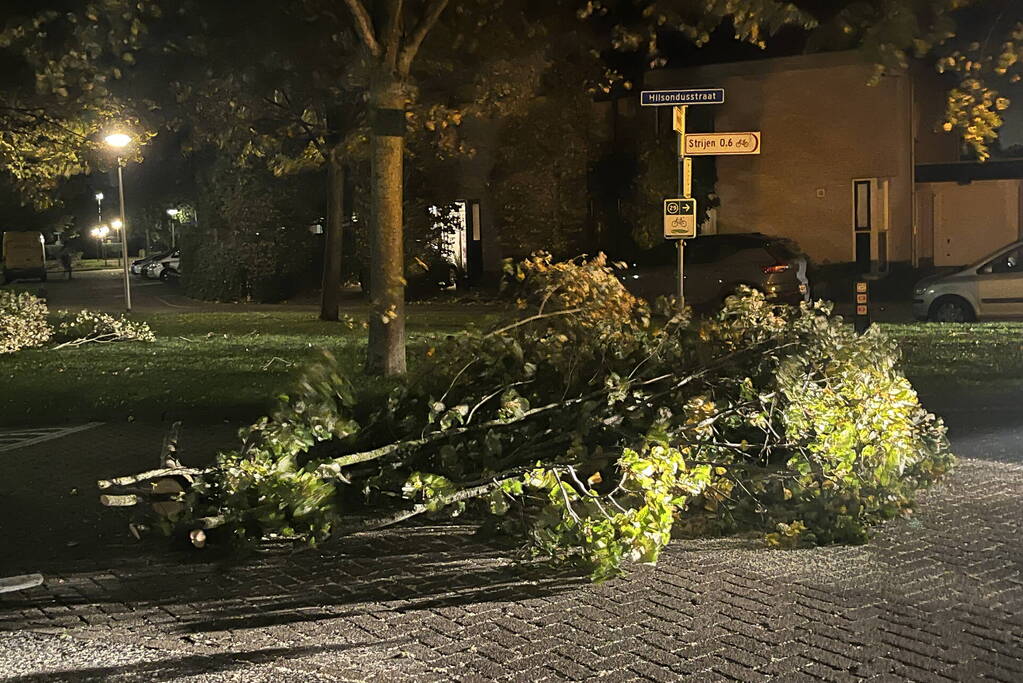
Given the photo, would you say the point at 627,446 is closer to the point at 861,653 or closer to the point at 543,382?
the point at 543,382

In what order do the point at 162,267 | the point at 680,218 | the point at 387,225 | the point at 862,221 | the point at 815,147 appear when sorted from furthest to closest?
the point at 162,267
the point at 862,221
the point at 815,147
the point at 387,225
the point at 680,218

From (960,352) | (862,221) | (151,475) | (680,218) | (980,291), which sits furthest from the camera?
(862,221)

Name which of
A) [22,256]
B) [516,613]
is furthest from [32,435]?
[22,256]

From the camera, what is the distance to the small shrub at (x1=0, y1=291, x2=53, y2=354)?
64.8 ft

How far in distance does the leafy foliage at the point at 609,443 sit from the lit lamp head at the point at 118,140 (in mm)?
17200

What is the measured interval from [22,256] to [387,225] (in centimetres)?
4749

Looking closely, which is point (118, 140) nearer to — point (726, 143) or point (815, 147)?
point (726, 143)

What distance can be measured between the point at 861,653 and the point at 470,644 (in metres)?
1.63

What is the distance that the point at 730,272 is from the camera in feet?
84.3

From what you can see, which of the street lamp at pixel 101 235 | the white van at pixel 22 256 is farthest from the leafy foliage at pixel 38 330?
the street lamp at pixel 101 235

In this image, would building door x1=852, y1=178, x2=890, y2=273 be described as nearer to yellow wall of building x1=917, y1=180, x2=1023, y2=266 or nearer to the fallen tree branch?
yellow wall of building x1=917, y1=180, x2=1023, y2=266

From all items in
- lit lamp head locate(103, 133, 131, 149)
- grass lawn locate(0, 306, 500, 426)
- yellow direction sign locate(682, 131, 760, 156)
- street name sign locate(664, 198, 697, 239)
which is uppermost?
lit lamp head locate(103, 133, 131, 149)

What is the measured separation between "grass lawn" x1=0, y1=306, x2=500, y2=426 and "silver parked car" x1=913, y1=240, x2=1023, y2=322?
8.93m

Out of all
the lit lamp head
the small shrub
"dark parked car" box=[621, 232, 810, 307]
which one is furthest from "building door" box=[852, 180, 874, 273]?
the small shrub
